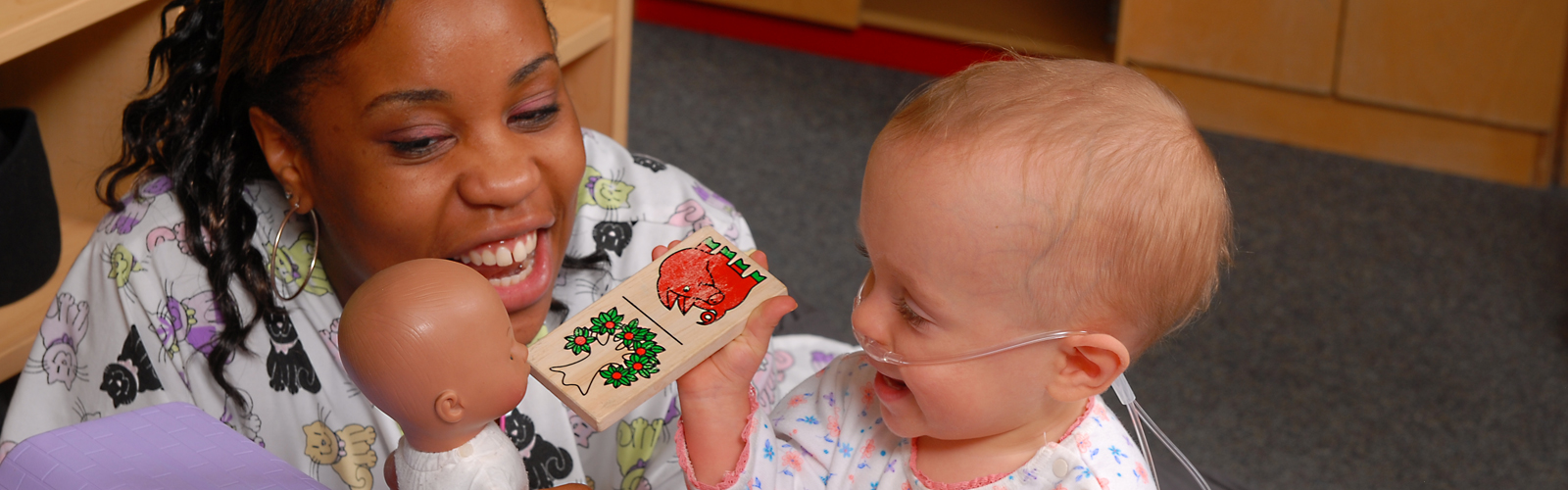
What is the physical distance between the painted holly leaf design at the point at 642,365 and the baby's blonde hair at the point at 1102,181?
233 millimetres

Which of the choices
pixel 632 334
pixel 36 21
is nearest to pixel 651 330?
pixel 632 334

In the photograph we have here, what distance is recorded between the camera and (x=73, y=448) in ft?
2.08

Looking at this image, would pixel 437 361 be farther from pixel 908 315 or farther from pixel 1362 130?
pixel 1362 130

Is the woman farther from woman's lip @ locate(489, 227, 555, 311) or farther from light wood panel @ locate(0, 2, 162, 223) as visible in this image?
light wood panel @ locate(0, 2, 162, 223)

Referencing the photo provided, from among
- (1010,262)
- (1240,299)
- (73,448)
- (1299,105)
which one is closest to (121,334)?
(73,448)

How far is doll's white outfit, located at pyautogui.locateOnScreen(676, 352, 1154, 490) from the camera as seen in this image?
903 millimetres

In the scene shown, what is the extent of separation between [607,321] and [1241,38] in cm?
243

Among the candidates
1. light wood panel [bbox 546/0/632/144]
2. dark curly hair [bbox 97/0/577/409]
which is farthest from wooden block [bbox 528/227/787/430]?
light wood panel [bbox 546/0/632/144]

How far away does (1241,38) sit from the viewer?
2898 millimetres

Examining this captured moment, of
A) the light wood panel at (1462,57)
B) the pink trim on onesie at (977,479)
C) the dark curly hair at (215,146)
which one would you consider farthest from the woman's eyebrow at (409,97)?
the light wood panel at (1462,57)

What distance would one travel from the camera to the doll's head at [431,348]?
70cm

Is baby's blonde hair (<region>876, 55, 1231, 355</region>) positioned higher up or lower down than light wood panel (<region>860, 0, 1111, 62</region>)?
higher up

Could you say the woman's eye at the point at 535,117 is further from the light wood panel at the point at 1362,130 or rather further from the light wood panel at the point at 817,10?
the light wood panel at the point at 817,10

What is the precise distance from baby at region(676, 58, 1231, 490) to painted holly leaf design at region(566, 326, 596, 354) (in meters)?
0.08
